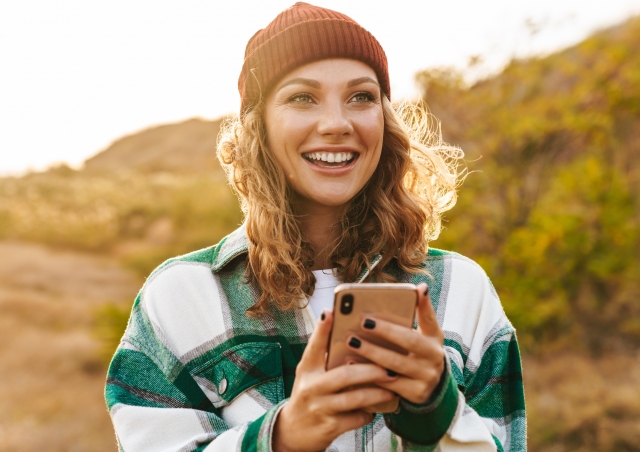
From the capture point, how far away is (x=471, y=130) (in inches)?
258

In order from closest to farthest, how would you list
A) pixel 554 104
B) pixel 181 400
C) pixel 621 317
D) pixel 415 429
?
pixel 415 429 < pixel 181 400 < pixel 554 104 < pixel 621 317

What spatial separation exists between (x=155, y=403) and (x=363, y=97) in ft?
3.77

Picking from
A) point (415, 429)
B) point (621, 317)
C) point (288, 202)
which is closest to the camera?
point (415, 429)

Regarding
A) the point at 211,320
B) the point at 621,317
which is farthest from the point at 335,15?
the point at 621,317

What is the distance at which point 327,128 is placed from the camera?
1790 millimetres

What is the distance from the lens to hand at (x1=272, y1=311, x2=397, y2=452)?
117 cm

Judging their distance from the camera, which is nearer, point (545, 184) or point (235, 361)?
point (235, 361)

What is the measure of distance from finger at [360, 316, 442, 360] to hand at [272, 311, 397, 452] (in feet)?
0.21

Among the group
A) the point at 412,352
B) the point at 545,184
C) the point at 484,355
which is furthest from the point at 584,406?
the point at 412,352

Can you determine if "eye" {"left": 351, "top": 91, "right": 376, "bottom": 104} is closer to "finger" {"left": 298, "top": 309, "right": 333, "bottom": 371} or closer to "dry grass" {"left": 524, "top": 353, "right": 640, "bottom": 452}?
"finger" {"left": 298, "top": 309, "right": 333, "bottom": 371}

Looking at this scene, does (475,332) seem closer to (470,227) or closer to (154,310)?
(154,310)

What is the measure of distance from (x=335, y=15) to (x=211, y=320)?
3.59ft

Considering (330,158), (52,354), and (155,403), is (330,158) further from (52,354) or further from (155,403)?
(52,354)

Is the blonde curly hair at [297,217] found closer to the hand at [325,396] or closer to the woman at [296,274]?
the woman at [296,274]
